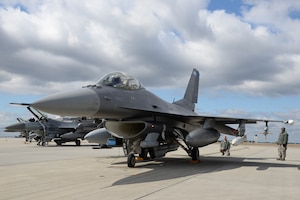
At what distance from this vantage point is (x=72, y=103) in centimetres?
847

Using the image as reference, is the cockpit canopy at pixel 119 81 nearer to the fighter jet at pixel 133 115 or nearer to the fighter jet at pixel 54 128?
the fighter jet at pixel 133 115

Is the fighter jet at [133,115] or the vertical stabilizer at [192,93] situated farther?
the vertical stabilizer at [192,93]

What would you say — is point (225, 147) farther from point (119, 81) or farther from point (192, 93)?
point (119, 81)

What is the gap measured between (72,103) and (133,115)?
→ 3.04 meters

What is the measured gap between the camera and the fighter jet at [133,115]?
8.68 metres

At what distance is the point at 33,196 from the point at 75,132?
2214 centimetres

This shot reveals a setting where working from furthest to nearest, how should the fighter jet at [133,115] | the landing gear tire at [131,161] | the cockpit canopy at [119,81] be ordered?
1. the landing gear tire at [131,161]
2. the cockpit canopy at [119,81]
3. the fighter jet at [133,115]

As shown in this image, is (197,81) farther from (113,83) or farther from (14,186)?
(14,186)

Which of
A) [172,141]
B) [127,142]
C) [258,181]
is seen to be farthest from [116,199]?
[172,141]

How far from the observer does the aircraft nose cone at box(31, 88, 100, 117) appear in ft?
26.3

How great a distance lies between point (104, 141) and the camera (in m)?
13.0

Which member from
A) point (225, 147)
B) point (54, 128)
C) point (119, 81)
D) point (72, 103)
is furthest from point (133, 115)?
point (54, 128)

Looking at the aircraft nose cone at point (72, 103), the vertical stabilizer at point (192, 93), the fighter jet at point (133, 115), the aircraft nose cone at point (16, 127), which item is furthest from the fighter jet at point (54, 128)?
the aircraft nose cone at point (72, 103)

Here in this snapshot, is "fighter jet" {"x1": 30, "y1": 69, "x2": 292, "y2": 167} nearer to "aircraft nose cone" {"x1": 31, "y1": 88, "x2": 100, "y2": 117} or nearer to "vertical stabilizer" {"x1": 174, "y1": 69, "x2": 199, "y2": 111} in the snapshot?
"aircraft nose cone" {"x1": 31, "y1": 88, "x2": 100, "y2": 117}
